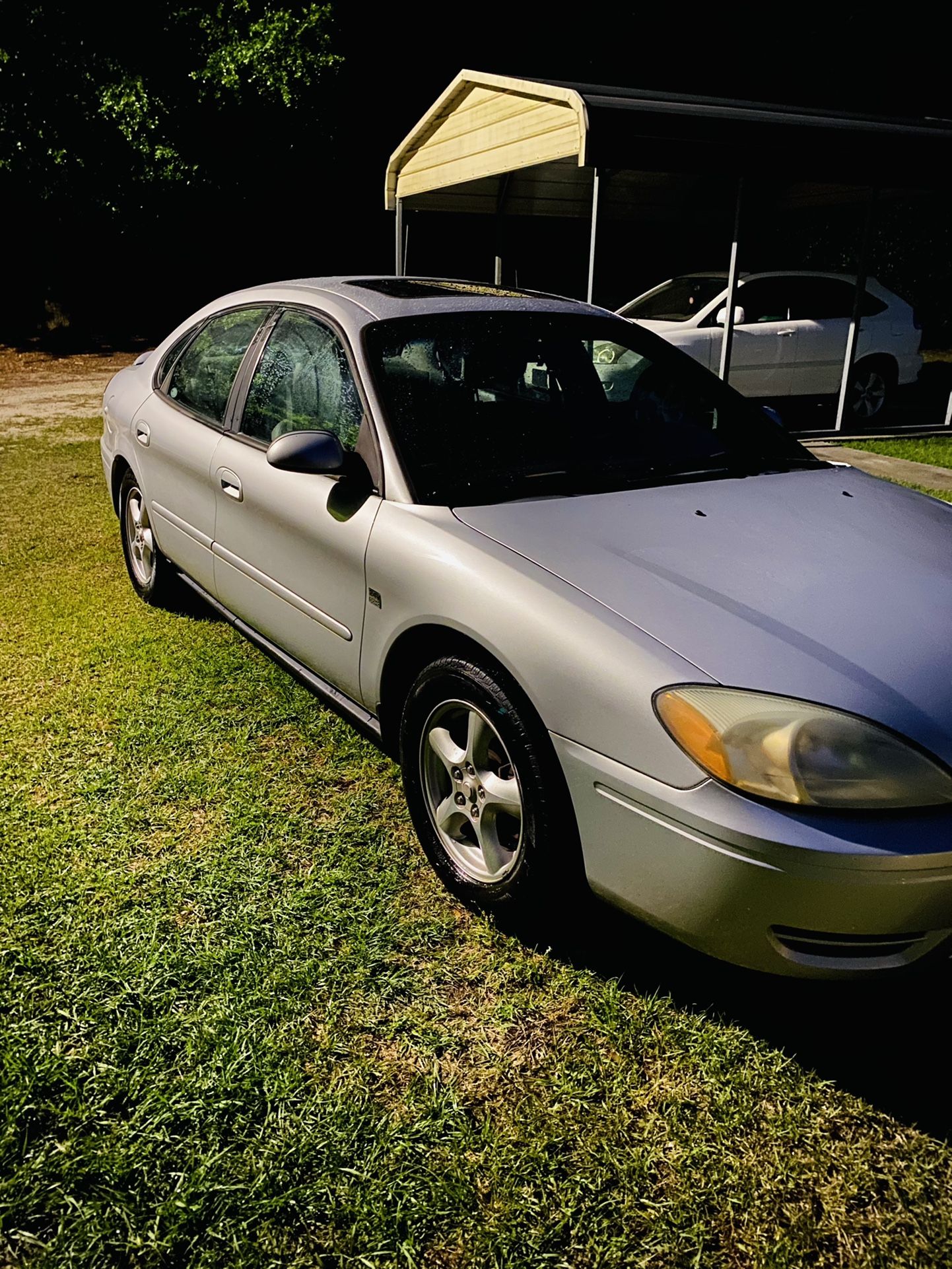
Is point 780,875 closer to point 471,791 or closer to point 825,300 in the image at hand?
point 471,791

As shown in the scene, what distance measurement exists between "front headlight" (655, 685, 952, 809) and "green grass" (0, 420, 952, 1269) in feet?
2.35

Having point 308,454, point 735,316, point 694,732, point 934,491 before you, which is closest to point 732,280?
point 735,316

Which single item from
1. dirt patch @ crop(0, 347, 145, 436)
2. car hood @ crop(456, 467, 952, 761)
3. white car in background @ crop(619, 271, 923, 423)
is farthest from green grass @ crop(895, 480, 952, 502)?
dirt patch @ crop(0, 347, 145, 436)

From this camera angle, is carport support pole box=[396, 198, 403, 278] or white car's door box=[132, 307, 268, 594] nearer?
white car's door box=[132, 307, 268, 594]

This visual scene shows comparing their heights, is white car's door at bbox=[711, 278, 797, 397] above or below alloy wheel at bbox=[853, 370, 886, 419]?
above

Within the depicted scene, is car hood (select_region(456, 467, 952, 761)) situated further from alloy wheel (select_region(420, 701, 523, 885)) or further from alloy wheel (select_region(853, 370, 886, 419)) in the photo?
Result: alloy wheel (select_region(853, 370, 886, 419))

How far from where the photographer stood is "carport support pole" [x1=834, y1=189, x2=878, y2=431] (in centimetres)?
1009

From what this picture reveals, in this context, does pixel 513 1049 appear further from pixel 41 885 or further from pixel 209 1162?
pixel 41 885

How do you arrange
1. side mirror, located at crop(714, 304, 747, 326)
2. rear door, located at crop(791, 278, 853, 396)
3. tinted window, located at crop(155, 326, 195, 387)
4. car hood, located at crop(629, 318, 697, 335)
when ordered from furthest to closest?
1. rear door, located at crop(791, 278, 853, 396)
2. car hood, located at crop(629, 318, 697, 335)
3. side mirror, located at crop(714, 304, 747, 326)
4. tinted window, located at crop(155, 326, 195, 387)

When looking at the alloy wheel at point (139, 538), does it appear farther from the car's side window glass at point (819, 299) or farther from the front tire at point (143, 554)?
the car's side window glass at point (819, 299)

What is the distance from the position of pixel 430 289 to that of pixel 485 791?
6.93 feet

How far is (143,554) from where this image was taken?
502 centimetres

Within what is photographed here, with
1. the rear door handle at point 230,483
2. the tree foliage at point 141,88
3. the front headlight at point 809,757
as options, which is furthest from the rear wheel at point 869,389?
the front headlight at point 809,757

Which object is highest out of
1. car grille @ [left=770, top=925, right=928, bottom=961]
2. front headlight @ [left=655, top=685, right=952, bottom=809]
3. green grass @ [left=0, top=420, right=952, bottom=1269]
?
front headlight @ [left=655, top=685, right=952, bottom=809]
